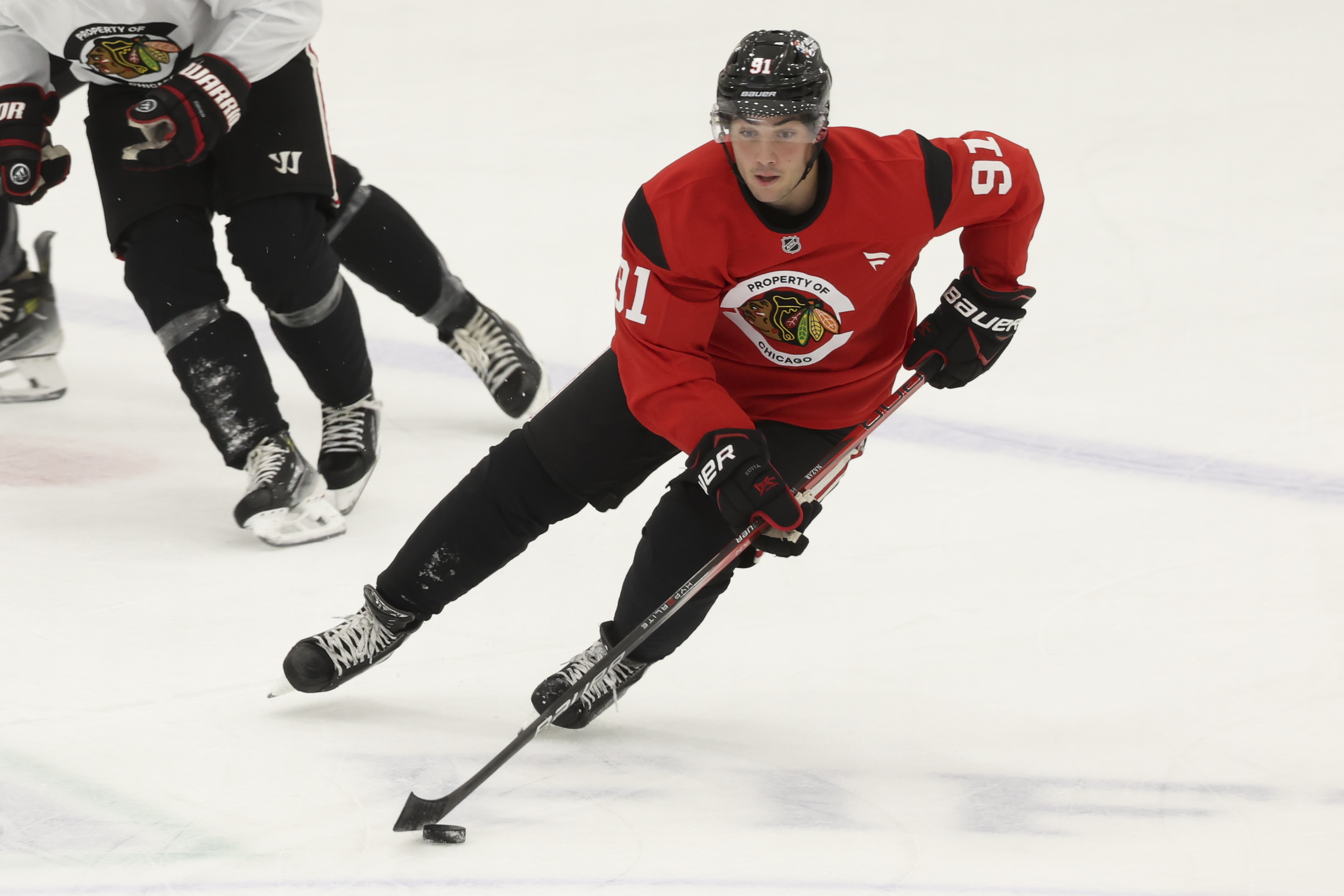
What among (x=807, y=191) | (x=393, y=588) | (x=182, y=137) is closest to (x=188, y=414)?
Result: (x=182, y=137)

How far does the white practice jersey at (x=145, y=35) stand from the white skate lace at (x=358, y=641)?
1.02 metres

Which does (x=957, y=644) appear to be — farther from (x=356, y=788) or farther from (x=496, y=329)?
(x=496, y=329)

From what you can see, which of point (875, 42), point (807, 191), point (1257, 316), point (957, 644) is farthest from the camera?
point (875, 42)

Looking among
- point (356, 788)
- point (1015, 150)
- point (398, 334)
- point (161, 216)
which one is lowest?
point (398, 334)

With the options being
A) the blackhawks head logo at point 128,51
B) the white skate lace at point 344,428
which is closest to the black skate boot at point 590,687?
the white skate lace at point 344,428

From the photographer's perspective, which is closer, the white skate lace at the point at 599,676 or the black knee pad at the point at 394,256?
the white skate lace at the point at 599,676

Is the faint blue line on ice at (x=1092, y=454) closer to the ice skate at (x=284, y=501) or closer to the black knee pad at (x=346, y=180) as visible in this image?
the black knee pad at (x=346, y=180)

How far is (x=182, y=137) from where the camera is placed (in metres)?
2.57

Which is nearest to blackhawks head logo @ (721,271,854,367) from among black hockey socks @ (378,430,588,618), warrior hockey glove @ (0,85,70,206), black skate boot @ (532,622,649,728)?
black hockey socks @ (378,430,588,618)

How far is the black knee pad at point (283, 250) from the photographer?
2.71m

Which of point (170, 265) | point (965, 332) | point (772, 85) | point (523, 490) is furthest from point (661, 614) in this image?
point (170, 265)

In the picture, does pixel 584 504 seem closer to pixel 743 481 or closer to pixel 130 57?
pixel 743 481

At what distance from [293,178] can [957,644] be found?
1.36 metres

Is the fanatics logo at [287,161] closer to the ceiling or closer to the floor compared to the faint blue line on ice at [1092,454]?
closer to the ceiling
